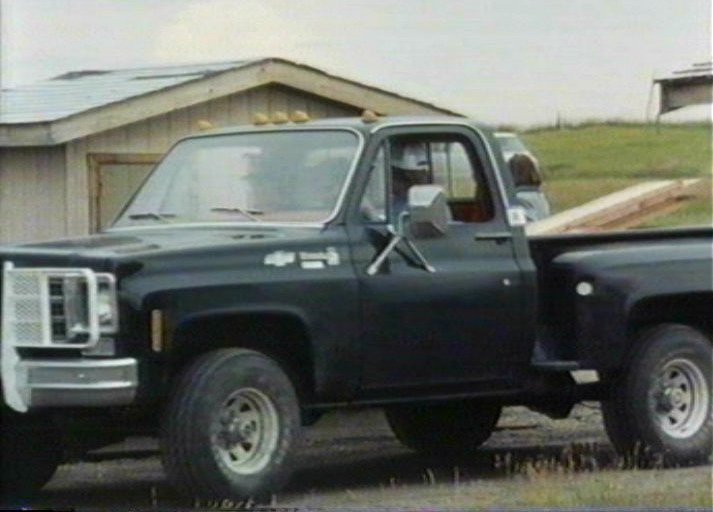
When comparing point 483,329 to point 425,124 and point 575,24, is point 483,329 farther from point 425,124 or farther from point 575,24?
point 575,24

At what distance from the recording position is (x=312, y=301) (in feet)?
32.9

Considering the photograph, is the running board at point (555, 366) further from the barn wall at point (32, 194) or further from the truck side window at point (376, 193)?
the barn wall at point (32, 194)

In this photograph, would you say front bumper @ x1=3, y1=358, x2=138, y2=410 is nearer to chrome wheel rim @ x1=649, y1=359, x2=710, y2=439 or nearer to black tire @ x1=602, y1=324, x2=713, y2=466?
black tire @ x1=602, y1=324, x2=713, y2=466

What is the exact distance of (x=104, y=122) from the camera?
13.4 meters

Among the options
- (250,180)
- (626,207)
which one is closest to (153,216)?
(250,180)

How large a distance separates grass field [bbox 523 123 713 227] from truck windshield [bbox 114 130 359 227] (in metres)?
2.29

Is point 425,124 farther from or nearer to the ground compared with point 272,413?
farther from the ground

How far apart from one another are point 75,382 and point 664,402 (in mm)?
3537

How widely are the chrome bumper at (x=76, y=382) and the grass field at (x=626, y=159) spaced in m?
4.06

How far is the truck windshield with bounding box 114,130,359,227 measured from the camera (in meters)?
10.6

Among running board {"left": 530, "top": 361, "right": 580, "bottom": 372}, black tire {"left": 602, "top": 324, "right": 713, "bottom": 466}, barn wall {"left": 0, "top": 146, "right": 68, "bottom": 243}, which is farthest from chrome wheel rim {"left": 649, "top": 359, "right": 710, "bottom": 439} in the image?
barn wall {"left": 0, "top": 146, "right": 68, "bottom": 243}

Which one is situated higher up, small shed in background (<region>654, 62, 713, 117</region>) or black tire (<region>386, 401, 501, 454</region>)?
small shed in background (<region>654, 62, 713, 117</region>)

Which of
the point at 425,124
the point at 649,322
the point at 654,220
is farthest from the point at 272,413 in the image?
the point at 654,220

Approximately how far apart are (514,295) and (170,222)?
1.74 meters
